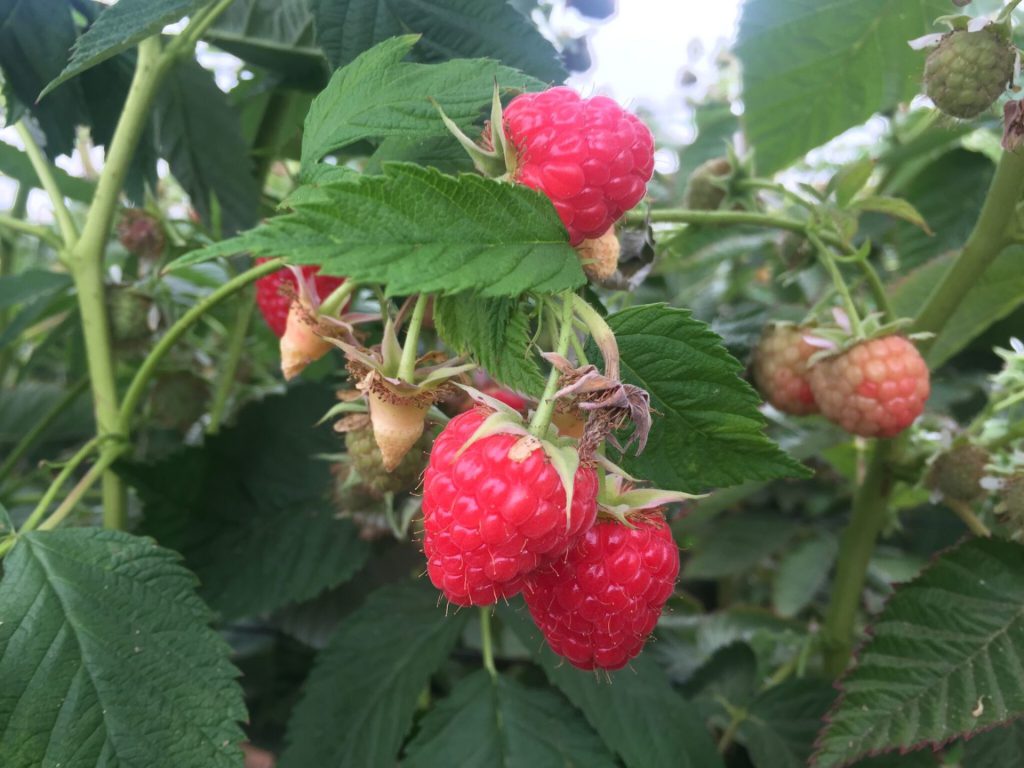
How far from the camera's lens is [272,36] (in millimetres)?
840

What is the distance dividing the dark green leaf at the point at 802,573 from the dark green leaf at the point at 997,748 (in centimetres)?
49

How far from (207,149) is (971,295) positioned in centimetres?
73

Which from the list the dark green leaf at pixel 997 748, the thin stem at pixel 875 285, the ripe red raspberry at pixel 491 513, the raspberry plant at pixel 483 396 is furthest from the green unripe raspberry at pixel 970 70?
the dark green leaf at pixel 997 748

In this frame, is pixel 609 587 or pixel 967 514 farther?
pixel 967 514

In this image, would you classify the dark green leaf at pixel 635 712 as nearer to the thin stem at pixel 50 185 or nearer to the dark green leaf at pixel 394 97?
the dark green leaf at pixel 394 97

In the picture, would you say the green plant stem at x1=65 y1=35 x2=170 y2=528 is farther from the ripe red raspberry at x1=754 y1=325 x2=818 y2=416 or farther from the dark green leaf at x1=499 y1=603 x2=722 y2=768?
the ripe red raspberry at x1=754 y1=325 x2=818 y2=416

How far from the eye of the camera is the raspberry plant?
44 cm

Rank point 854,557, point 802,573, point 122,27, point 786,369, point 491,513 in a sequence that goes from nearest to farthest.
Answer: point 491,513, point 122,27, point 786,369, point 854,557, point 802,573

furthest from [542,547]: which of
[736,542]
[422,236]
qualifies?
[736,542]

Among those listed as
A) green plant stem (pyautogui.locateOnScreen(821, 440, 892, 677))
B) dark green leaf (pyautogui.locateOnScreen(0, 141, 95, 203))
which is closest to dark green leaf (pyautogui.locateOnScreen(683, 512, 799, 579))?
green plant stem (pyautogui.locateOnScreen(821, 440, 892, 677))

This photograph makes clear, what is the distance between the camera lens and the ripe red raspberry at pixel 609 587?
45 cm

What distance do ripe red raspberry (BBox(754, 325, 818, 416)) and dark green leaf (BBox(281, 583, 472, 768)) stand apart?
1.15 feet

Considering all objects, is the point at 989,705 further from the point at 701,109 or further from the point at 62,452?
the point at 62,452

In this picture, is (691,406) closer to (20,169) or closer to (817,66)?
(817,66)
